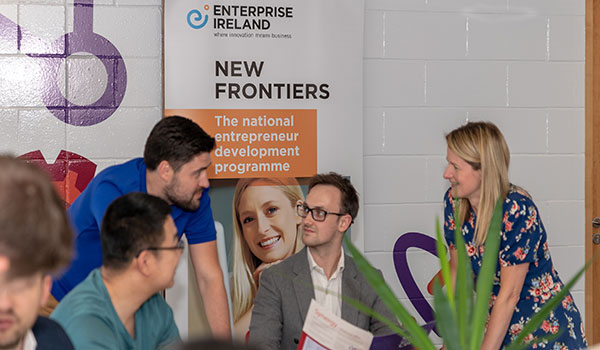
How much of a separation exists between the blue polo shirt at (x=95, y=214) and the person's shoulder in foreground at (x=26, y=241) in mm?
1477

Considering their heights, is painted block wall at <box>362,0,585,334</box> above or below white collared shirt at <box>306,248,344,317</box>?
above

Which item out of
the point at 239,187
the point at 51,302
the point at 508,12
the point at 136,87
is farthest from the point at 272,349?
the point at 508,12

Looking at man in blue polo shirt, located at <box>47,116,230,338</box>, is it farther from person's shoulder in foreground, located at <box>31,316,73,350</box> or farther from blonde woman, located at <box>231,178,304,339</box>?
person's shoulder in foreground, located at <box>31,316,73,350</box>

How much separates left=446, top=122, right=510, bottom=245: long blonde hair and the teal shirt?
1097 millimetres

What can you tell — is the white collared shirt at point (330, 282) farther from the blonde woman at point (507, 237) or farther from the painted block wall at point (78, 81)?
the painted block wall at point (78, 81)

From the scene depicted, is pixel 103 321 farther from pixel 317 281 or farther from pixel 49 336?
pixel 317 281

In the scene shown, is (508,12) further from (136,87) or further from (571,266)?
(136,87)

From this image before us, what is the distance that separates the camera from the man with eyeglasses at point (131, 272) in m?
1.71

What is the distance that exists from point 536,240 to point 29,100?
2.07 metres

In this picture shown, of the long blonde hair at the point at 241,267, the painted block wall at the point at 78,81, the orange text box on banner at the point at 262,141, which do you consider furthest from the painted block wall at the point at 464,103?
the painted block wall at the point at 78,81

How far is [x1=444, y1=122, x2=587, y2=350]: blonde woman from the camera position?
7.91ft

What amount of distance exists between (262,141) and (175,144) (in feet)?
2.82

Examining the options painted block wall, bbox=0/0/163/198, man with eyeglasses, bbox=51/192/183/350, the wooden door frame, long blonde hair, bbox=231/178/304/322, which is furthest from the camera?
the wooden door frame

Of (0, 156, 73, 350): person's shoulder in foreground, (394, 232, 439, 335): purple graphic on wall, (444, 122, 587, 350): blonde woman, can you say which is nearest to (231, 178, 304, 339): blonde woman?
(394, 232, 439, 335): purple graphic on wall
